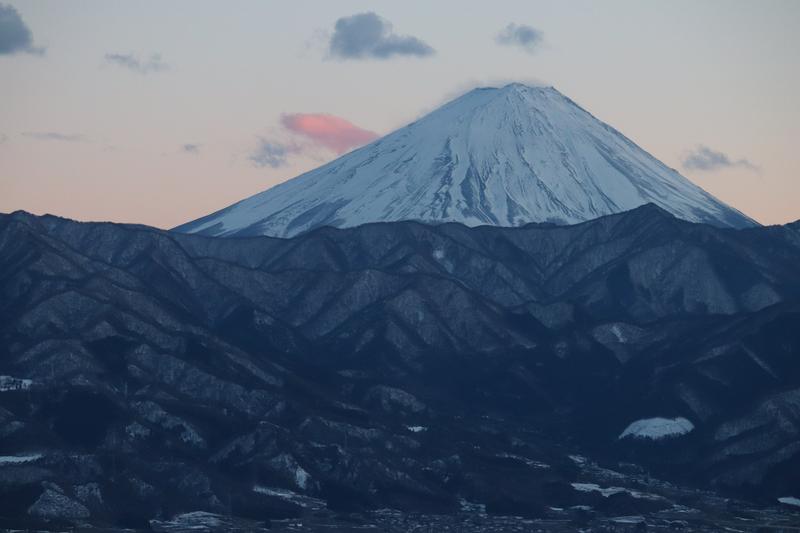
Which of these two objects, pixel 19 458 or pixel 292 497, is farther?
pixel 292 497

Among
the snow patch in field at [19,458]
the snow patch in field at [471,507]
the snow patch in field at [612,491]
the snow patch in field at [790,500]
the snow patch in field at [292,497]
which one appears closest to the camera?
the snow patch in field at [19,458]

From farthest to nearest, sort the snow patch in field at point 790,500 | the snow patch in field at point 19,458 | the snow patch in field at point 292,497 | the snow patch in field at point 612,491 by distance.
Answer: the snow patch in field at point 612,491 < the snow patch in field at point 790,500 < the snow patch in field at point 292,497 < the snow patch in field at point 19,458

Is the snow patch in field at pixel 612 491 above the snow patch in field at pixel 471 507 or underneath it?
above

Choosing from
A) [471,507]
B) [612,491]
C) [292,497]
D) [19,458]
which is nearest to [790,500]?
[612,491]

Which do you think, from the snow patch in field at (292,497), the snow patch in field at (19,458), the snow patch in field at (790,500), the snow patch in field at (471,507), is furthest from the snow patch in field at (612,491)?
the snow patch in field at (19,458)

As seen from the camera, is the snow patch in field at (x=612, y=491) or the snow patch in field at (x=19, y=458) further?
the snow patch in field at (x=612, y=491)

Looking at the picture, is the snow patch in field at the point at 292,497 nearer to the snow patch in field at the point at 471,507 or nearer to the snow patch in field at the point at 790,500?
the snow patch in field at the point at 471,507

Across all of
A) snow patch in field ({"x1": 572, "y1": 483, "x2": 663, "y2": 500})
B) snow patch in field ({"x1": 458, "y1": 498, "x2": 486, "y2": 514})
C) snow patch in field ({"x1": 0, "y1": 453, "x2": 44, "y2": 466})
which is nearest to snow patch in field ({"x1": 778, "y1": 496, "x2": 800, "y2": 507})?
snow patch in field ({"x1": 572, "y1": 483, "x2": 663, "y2": 500})

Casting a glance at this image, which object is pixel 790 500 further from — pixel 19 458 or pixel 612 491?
pixel 19 458
